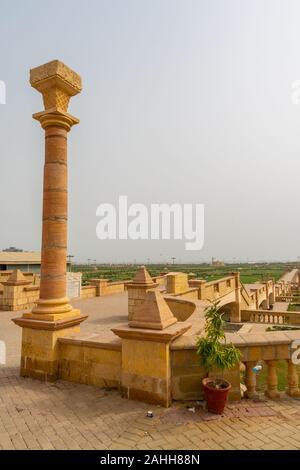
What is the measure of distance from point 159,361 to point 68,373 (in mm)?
2271

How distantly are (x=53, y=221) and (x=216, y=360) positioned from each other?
440 centimetres

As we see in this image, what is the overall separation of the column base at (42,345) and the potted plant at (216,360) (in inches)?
118

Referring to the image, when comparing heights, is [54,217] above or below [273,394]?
above

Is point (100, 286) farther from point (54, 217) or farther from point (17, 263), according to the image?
point (54, 217)

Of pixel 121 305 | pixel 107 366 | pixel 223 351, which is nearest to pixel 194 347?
pixel 223 351

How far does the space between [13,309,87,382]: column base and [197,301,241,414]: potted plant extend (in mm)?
3005

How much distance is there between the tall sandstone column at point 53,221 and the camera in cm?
637

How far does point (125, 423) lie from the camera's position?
431 centimetres

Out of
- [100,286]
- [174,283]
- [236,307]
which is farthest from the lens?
[236,307]

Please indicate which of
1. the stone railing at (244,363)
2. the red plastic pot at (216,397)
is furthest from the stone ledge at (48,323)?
the red plastic pot at (216,397)

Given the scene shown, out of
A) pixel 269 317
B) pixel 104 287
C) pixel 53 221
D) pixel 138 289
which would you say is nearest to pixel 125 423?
pixel 53 221

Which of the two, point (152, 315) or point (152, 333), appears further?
point (152, 315)

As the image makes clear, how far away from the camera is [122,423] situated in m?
4.30

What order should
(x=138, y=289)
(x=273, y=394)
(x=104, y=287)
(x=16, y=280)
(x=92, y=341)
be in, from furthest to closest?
(x=104, y=287), (x=16, y=280), (x=138, y=289), (x=92, y=341), (x=273, y=394)
